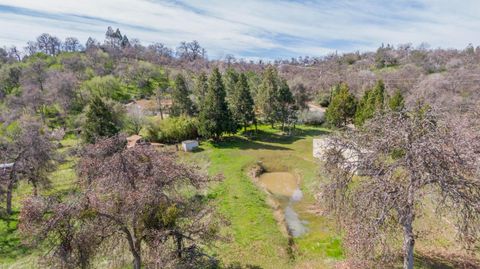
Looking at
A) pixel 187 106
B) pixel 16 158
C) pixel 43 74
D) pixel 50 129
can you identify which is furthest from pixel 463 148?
pixel 43 74

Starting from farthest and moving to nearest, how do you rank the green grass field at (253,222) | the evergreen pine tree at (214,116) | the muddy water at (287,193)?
the evergreen pine tree at (214,116), the muddy water at (287,193), the green grass field at (253,222)

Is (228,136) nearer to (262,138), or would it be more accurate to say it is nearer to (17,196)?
(262,138)

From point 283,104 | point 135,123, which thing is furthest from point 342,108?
point 135,123

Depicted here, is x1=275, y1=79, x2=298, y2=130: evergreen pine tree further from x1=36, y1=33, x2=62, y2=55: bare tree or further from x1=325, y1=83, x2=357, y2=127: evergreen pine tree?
x1=36, y1=33, x2=62, y2=55: bare tree

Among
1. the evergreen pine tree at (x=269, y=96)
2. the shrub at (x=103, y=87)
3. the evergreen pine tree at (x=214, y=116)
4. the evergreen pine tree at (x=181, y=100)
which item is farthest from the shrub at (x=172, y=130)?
the shrub at (x=103, y=87)

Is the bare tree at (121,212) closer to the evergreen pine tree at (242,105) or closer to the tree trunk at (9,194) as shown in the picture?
the tree trunk at (9,194)

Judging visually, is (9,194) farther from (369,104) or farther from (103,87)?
(103,87)
